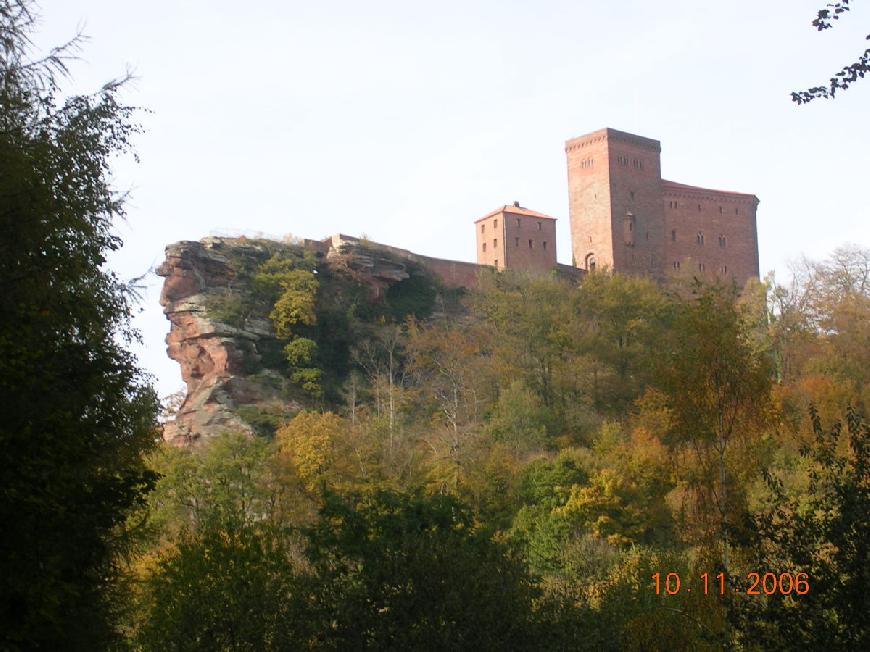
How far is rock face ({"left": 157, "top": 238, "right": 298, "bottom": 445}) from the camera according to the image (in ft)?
169

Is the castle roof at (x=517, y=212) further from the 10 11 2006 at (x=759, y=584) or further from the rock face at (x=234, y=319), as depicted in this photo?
the 10 11 2006 at (x=759, y=584)

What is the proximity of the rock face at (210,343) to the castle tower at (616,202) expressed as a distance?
27.8 m

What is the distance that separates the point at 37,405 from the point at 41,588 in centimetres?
189

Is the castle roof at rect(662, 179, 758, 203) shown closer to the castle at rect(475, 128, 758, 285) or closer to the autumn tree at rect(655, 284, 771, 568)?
the castle at rect(475, 128, 758, 285)

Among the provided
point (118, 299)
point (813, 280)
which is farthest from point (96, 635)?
point (813, 280)

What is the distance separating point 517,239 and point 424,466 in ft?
97.8

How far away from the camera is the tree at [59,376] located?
952cm

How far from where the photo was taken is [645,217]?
79625 millimetres

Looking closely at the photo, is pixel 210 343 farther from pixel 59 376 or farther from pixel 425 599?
pixel 59 376

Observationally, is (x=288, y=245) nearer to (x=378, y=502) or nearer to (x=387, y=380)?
(x=387, y=380)

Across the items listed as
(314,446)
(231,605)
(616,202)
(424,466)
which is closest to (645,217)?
(616,202)

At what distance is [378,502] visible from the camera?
2303cm

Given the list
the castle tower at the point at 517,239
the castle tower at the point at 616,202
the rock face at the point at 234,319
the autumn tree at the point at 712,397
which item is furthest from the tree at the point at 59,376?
the castle tower at the point at 616,202

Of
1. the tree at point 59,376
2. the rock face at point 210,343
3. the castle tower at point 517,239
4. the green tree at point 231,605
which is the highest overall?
the castle tower at point 517,239
